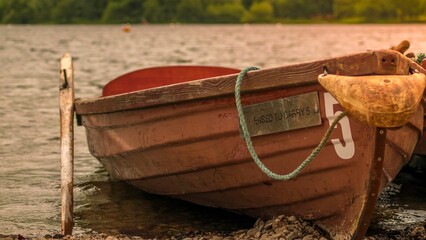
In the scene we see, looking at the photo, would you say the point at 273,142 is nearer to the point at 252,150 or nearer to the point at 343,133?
the point at 252,150

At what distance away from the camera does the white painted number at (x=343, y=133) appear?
5660 millimetres

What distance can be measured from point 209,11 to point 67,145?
158718mm

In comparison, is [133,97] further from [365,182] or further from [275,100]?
[365,182]

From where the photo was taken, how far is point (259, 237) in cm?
632

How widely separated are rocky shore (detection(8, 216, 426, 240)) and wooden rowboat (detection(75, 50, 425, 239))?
89 mm

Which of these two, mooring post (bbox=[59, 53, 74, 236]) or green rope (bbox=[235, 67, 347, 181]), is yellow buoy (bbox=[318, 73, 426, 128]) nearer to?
green rope (bbox=[235, 67, 347, 181])

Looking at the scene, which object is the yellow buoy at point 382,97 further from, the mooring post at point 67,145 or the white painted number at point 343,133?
the mooring post at point 67,145

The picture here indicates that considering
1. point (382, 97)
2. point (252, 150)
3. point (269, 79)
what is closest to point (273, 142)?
point (252, 150)

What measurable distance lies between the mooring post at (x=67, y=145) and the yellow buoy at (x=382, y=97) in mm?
3400

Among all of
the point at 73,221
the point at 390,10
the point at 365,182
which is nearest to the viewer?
the point at 365,182

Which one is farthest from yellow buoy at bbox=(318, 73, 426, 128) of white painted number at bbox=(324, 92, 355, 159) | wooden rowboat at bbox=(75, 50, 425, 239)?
white painted number at bbox=(324, 92, 355, 159)

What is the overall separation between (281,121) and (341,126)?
19.8 inches

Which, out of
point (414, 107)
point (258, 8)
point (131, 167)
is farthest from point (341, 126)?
point (258, 8)

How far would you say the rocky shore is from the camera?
6.18 m
